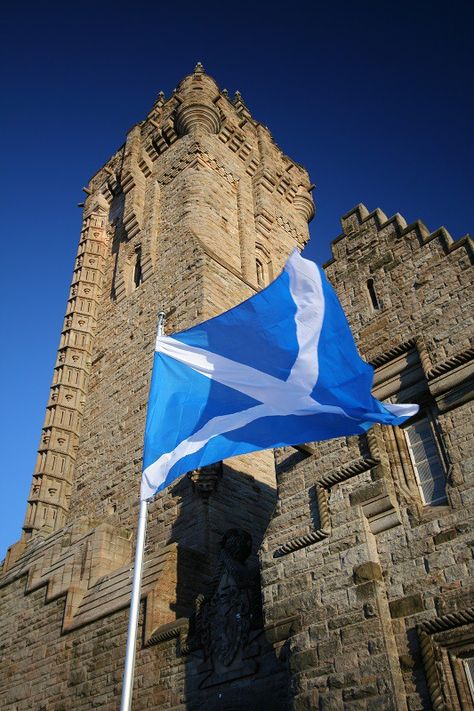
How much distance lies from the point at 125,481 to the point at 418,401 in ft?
28.4

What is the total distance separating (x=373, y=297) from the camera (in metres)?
9.26

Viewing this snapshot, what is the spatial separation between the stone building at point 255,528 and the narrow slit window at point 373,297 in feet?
0.17

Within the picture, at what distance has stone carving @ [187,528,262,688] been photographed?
8.09 metres

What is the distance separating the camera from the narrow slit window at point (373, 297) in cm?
905

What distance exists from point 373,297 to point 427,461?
2.81 m

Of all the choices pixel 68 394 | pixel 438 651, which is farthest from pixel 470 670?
pixel 68 394

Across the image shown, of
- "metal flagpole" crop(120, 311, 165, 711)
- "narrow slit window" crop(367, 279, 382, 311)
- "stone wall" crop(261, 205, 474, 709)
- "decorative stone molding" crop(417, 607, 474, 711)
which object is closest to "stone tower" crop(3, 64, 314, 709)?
"stone wall" crop(261, 205, 474, 709)

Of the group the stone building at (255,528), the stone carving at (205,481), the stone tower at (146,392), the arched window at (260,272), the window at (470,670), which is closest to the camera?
the window at (470,670)

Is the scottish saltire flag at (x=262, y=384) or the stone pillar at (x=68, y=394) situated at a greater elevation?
the stone pillar at (x=68, y=394)

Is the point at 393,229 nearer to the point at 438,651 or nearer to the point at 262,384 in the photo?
the point at 262,384

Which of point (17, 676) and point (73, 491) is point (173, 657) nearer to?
point (17, 676)

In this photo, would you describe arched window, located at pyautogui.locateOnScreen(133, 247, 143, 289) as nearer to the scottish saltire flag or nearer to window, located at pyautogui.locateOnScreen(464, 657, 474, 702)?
the scottish saltire flag

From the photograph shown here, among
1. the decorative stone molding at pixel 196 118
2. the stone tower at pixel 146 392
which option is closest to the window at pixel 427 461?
the stone tower at pixel 146 392

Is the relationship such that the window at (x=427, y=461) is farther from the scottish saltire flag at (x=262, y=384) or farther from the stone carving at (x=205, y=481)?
the stone carving at (x=205, y=481)
